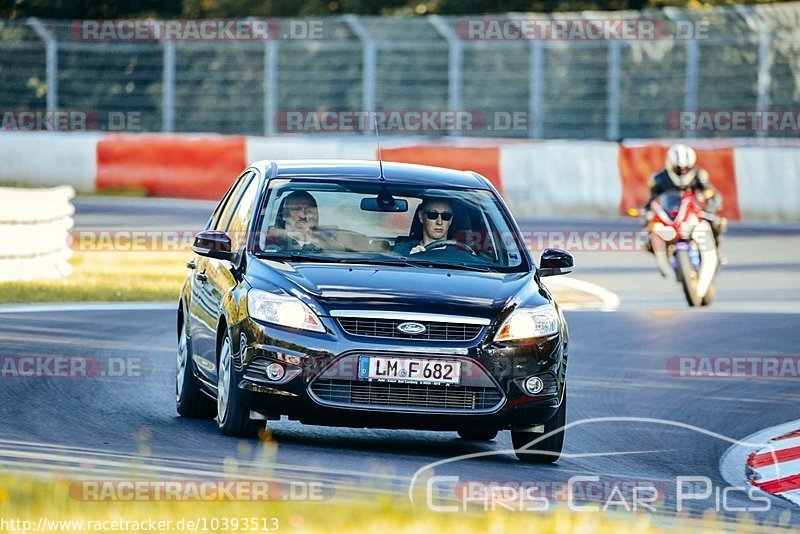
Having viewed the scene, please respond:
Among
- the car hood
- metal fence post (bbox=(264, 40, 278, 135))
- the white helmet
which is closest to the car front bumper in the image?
the car hood

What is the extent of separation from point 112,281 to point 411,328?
1004 centimetres

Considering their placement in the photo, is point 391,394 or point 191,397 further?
point 191,397

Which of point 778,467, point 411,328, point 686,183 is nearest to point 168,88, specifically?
point 686,183

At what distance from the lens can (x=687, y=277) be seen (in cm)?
1719

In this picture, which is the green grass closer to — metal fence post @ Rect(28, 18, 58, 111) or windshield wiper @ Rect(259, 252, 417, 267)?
windshield wiper @ Rect(259, 252, 417, 267)

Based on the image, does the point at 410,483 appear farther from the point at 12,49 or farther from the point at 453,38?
the point at 12,49

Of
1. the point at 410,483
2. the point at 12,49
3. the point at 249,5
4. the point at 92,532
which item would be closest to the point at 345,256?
the point at 410,483

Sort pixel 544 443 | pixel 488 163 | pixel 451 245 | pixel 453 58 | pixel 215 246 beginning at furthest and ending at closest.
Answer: pixel 453 58, pixel 488 163, pixel 451 245, pixel 215 246, pixel 544 443

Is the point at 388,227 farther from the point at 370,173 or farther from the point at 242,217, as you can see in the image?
the point at 242,217

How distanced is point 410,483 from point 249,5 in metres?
39.4

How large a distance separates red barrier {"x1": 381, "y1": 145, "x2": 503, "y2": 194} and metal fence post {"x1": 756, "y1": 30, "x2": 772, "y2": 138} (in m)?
3.91

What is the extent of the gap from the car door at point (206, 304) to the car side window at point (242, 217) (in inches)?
5.8

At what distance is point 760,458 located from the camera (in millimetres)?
10055

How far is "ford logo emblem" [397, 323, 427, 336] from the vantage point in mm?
8695
